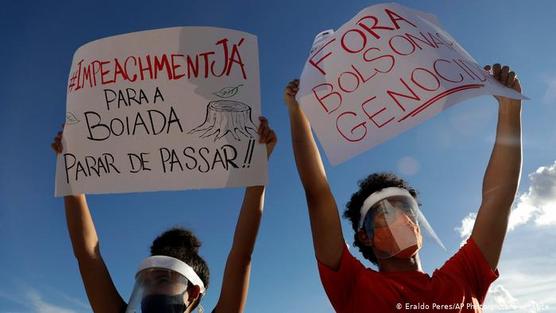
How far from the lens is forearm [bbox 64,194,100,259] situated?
4203 millimetres

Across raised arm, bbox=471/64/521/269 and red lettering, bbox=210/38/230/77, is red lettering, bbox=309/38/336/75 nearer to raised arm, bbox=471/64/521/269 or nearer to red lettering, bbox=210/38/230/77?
red lettering, bbox=210/38/230/77

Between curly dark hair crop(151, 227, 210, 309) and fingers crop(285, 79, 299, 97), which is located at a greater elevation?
fingers crop(285, 79, 299, 97)

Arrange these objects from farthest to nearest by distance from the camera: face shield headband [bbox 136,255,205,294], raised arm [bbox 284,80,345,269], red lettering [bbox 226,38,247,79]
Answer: red lettering [bbox 226,38,247,79], face shield headband [bbox 136,255,205,294], raised arm [bbox 284,80,345,269]

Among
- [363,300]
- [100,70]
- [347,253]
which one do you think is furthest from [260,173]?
[100,70]

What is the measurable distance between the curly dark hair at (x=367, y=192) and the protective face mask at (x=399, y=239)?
0.47 m

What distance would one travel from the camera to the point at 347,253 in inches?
141

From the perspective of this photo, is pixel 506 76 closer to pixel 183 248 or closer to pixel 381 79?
pixel 381 79

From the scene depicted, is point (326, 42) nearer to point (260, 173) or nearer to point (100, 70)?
point (260, 173)

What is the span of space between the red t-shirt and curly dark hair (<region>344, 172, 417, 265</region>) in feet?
2.64

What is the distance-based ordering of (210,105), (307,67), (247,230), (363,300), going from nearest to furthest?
1. (363,300)
2. (247,230)
3. (307,67)
4. (210,105)

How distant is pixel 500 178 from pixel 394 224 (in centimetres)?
88

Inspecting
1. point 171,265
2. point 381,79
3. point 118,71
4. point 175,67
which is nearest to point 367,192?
point 381,79

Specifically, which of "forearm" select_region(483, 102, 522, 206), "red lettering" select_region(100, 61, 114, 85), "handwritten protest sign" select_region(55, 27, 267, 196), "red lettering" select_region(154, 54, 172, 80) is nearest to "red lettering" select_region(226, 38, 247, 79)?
"handwritten protest sign" select_region(55, 27, 267, 196)

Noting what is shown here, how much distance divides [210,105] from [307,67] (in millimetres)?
981
